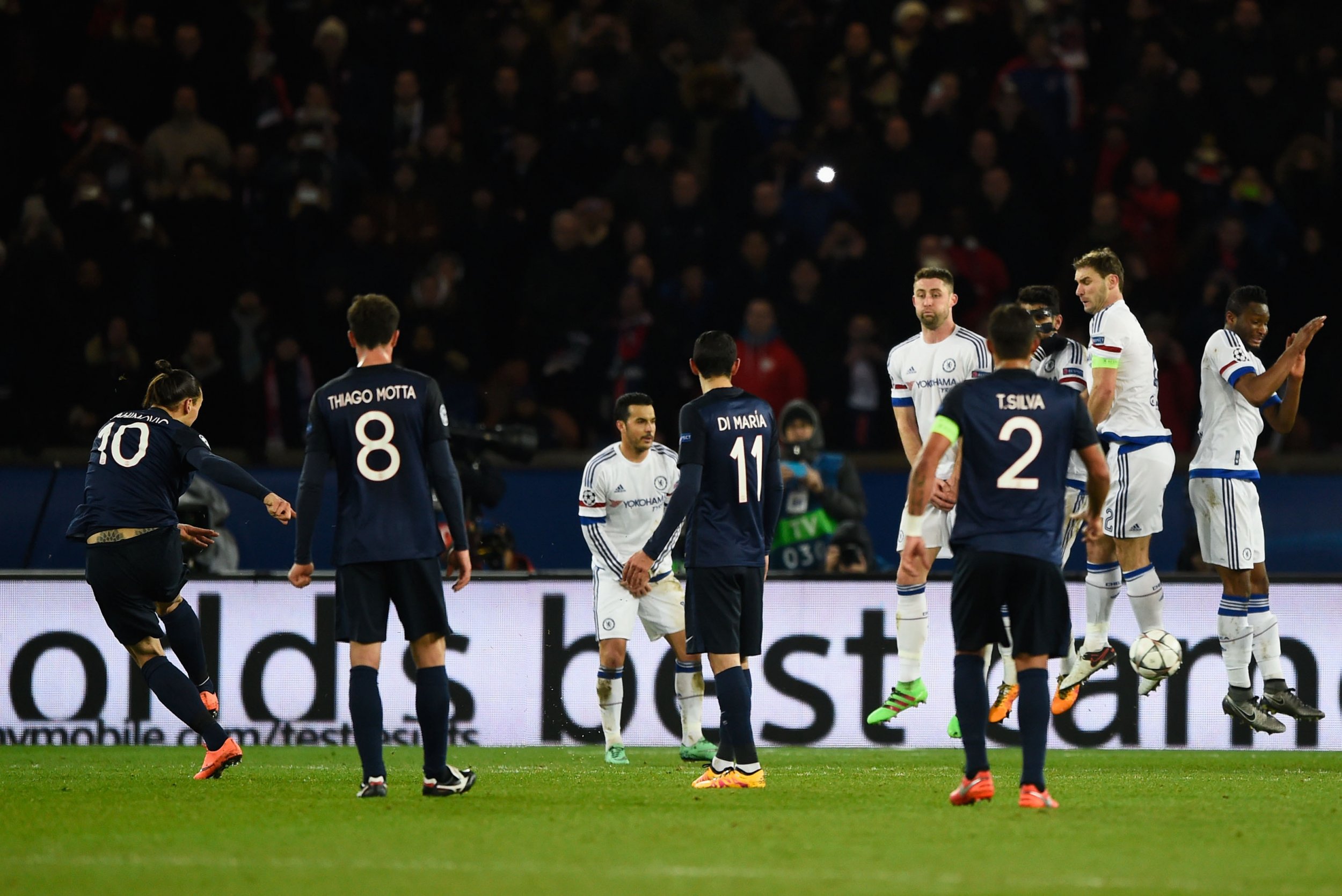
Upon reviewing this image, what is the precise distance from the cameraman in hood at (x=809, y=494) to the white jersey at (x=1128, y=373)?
359 cm

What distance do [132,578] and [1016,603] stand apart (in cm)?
500

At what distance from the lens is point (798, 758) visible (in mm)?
12094

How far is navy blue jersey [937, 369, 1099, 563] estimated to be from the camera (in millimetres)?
7680

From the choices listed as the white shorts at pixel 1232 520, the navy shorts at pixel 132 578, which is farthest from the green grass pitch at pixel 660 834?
the white shorts at pixel 1232 520

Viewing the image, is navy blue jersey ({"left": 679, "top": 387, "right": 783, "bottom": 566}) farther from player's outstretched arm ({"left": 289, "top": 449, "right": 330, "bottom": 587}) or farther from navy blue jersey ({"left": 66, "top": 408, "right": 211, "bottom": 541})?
navy blue jersey ({"left": 66, "top": 408, "right": 211, "bottom": 541})

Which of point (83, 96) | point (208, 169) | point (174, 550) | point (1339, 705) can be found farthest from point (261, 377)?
point (1339, 705)

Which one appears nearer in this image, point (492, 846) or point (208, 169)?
point (492, 846)

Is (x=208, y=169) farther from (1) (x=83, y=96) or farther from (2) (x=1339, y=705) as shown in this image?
(2) (x=1339, y=705)

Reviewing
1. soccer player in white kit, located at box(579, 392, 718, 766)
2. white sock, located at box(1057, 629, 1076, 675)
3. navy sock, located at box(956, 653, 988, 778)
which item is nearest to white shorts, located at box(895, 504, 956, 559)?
white sock, located at box(1057, 629, 1076, 675)

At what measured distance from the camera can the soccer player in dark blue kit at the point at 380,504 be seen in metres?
8.09

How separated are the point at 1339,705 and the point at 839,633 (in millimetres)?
3604

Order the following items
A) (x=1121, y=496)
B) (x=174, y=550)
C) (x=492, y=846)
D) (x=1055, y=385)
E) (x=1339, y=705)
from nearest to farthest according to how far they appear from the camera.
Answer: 1. (x=492, y=846)
2. (x=1055, y=385)
3. (x=174, y=550)
4. (x=1121, y=496)
5. (x=1339, y=705)

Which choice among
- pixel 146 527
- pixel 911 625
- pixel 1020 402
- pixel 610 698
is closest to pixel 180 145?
pixel 146 527

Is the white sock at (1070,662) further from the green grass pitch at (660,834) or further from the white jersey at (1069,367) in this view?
the white jersey at (1069,367)
